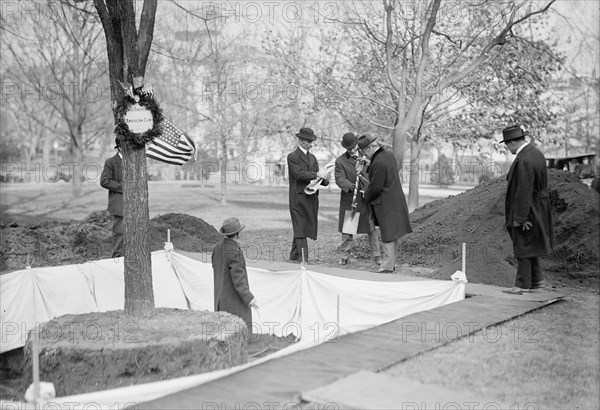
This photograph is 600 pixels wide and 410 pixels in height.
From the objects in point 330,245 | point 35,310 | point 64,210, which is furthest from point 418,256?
point 64,210

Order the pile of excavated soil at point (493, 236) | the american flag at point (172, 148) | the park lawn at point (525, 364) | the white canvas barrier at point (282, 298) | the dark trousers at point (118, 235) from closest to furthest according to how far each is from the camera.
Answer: the park lawn at point (525, 364), the white canvas barrier at point (282, 298), the pile of excavated soil at point (493, 236), the dark trousers at point (118, 235), the american flag at point (172, 148)

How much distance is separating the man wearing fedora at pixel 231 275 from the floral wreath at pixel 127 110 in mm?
1357

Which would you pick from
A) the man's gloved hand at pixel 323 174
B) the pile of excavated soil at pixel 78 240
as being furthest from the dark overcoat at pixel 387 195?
the pile of excavated soil at pixel 78 240

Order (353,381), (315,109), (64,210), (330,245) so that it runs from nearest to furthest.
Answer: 1. (353,381)
2. (330,245)
3. (315,109)
4. (64,210)

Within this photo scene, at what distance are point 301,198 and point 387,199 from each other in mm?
1888

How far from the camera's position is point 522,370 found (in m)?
5.61

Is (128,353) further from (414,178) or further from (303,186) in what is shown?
(414,178)

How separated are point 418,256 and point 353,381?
768cm

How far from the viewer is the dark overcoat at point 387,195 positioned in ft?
33.9

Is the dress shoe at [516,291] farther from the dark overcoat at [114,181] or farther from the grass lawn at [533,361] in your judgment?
the dark overcoat at [114,181]

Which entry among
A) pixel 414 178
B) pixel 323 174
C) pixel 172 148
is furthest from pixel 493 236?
pixel 414 178

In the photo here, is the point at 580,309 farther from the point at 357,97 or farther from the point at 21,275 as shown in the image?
the point at 357,97

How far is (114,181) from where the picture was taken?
11195mm

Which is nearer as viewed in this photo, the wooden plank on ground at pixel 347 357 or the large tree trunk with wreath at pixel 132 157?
the wooden plank on ground at pixel 347 357
